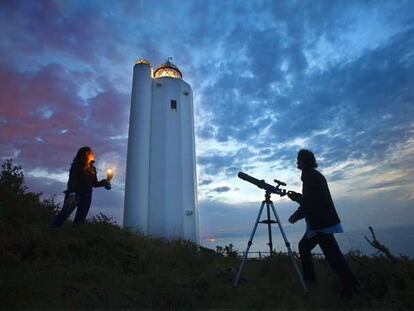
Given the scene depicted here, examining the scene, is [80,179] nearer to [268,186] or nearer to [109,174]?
[109,174]

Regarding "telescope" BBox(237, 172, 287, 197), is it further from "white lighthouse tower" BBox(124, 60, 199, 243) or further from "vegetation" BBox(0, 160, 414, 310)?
"white lighthouse tower" BBox(124, 60, 199, 243)

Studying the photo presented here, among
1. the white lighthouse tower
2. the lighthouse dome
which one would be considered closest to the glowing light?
the white lighthouse tower

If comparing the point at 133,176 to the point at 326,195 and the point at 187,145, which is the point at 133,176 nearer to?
the point at 187,145

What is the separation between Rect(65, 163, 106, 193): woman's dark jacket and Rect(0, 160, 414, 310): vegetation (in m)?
0.94

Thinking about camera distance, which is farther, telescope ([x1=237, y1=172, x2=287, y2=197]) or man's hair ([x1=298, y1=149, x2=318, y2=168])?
telescope ([x1=237, y1=172, x2=287, y2=197])

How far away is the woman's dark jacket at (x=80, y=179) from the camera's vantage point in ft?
23.8

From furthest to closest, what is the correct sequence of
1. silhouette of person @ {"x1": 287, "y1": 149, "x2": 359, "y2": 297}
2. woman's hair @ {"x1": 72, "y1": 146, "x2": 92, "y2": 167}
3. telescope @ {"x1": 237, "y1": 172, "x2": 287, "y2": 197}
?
woman's hair @ {"x1": 72, "y1": 146, "x2": 92, "y2": 167} < telescope @ {"x1": 237, "y1": 172, "x2": 287, "y2": 197} < silhouette of person @ {"x1": 287, "y1": 149, "x2": 359, "y2": 297}

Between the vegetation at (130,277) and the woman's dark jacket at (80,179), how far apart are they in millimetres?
938

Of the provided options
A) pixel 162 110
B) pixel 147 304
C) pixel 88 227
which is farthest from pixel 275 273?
pixel 162 110

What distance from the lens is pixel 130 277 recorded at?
5512 mm

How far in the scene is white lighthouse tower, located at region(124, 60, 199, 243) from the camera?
53.0 ft

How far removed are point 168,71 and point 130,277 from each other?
16.6 metres

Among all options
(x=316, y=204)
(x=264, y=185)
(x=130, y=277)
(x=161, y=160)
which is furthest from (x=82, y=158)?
(x=161, y=160)

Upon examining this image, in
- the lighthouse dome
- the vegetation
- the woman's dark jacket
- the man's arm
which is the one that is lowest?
the vegetation
